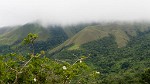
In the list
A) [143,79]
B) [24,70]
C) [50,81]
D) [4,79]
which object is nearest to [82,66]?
[50,81]

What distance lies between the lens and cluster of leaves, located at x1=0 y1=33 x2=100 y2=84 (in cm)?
2119

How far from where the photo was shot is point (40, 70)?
74.7 feet

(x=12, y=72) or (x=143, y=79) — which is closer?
(x=12, y=72)

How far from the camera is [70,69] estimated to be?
70.1 ft

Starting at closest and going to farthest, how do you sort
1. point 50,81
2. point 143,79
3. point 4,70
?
point 4,70, point 50,81, point 143,79

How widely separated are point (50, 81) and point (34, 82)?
1.41 m

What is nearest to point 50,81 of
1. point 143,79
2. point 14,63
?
point 14,63

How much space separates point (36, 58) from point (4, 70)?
264cm

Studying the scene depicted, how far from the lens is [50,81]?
892 inches

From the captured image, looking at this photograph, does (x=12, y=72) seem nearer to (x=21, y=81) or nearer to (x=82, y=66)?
(x=21, y=81)

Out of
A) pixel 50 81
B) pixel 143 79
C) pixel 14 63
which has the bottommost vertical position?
pixel 143 79

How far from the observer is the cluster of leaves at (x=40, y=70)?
69.5ft

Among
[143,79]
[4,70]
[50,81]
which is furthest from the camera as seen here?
[143,79]

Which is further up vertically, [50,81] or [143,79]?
[50,81]
